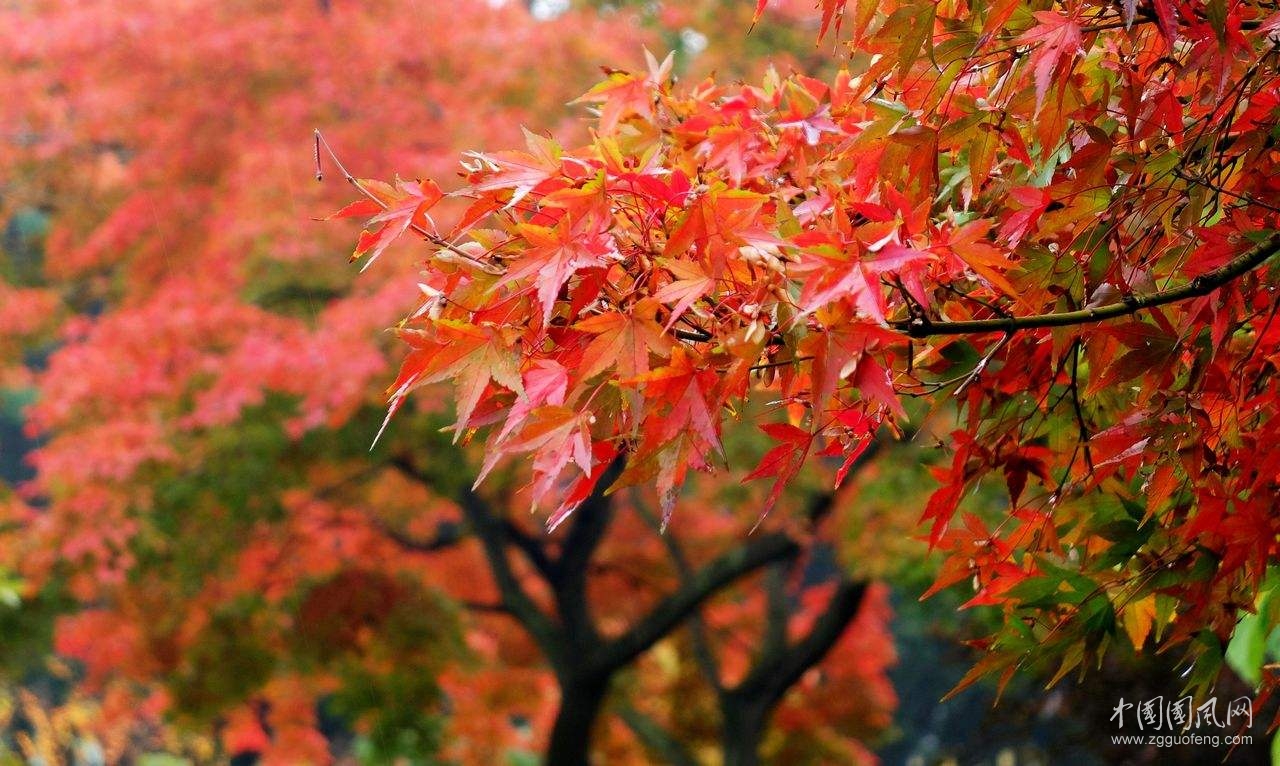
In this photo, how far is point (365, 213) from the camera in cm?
129

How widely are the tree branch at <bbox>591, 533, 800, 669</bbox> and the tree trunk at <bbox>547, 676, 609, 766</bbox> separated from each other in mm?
180

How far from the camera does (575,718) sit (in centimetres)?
746

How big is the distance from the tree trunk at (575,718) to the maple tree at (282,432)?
2 centimetres

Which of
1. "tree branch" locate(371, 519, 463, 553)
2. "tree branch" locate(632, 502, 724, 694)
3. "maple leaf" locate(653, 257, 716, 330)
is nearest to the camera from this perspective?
"maple leaf" locate(653, 257, 716, 330)

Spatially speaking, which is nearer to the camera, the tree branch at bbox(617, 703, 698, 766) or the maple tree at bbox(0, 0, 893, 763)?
the maple tree at bbox(0, 0, 893, 763)

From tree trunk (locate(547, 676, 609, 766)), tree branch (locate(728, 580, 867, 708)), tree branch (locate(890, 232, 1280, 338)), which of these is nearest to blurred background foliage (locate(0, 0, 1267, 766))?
tree branch (locate(728, 580, 867, 708))

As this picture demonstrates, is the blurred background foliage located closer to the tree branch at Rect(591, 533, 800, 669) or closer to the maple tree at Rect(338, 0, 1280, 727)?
the tree branch at Rect(591, 533, 800, 669)

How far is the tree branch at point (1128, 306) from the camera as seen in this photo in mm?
1135

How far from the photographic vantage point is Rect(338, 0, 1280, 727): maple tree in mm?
1091

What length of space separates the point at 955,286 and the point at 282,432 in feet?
16.9

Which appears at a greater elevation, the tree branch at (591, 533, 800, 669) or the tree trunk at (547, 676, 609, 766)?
the tree branch at (591, 533, 800, 669)

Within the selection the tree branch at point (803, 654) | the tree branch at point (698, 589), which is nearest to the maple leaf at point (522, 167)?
the tree branch at point (698, 589)

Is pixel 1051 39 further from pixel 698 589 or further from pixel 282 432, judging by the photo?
pixel 698 589

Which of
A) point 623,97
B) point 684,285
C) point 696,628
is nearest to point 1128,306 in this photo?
point 684,285
